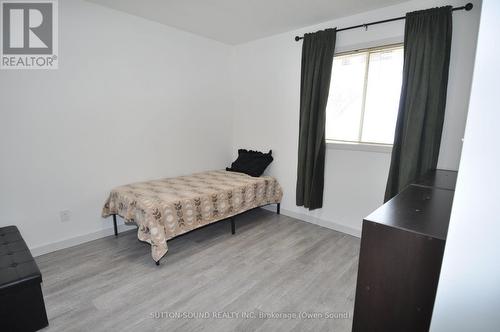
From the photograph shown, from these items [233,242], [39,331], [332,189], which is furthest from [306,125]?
[39,331]

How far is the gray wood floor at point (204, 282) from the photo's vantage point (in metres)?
1.68

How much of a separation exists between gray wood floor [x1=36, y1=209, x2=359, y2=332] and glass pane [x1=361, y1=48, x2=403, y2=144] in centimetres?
129

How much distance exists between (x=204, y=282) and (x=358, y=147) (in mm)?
2176

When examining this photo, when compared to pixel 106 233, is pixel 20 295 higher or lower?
higher

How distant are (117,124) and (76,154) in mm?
522

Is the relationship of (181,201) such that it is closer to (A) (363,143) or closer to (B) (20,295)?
(B) (20,295)

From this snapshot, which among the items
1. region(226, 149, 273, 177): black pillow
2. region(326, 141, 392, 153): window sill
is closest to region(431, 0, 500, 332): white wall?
region(326, 141, 392, 153): window sill

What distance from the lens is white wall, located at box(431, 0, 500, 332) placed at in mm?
621

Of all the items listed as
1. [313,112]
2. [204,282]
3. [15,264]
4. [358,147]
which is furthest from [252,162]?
[15,264]

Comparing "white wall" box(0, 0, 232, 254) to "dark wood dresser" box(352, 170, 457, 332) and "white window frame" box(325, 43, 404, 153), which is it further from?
"dark wood dresser" box(352, 170, 457, 332)

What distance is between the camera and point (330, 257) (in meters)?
2.54

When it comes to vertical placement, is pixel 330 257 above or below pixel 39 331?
above

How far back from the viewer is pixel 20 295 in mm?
1462

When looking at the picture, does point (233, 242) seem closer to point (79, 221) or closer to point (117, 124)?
point (79, 221)
